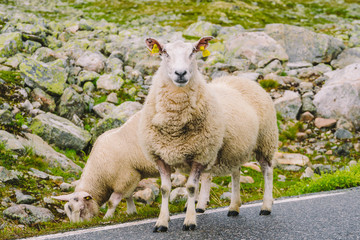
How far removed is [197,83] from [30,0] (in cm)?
4183

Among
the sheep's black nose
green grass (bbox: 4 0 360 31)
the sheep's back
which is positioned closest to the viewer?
the sheep's black nose

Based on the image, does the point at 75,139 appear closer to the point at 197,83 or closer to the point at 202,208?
the point at 202,208

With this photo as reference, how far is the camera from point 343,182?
8633 millimetres

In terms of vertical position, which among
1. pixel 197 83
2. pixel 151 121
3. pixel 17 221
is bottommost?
pixel 17 221

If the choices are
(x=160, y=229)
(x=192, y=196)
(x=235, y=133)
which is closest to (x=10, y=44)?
(x=235, y=133)

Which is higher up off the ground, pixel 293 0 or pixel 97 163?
pixel 97 163

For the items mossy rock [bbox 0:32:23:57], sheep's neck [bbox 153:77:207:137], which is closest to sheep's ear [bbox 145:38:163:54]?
sheep's neck [bbox 153:77:207:137]

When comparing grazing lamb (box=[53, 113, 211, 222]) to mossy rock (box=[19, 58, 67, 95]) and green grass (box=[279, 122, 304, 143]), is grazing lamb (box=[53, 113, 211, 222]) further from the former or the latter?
green grass (box=[279, 122, 304, 143])

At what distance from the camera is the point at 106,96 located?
15.7 meters

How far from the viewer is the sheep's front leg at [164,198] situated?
479 centimetres

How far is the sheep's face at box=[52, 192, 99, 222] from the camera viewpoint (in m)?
7.41

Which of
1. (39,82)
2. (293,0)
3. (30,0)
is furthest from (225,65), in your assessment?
(293,0)

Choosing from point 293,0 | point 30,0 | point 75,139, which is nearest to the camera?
point 75,139

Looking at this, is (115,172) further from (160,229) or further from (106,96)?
(106,96)
